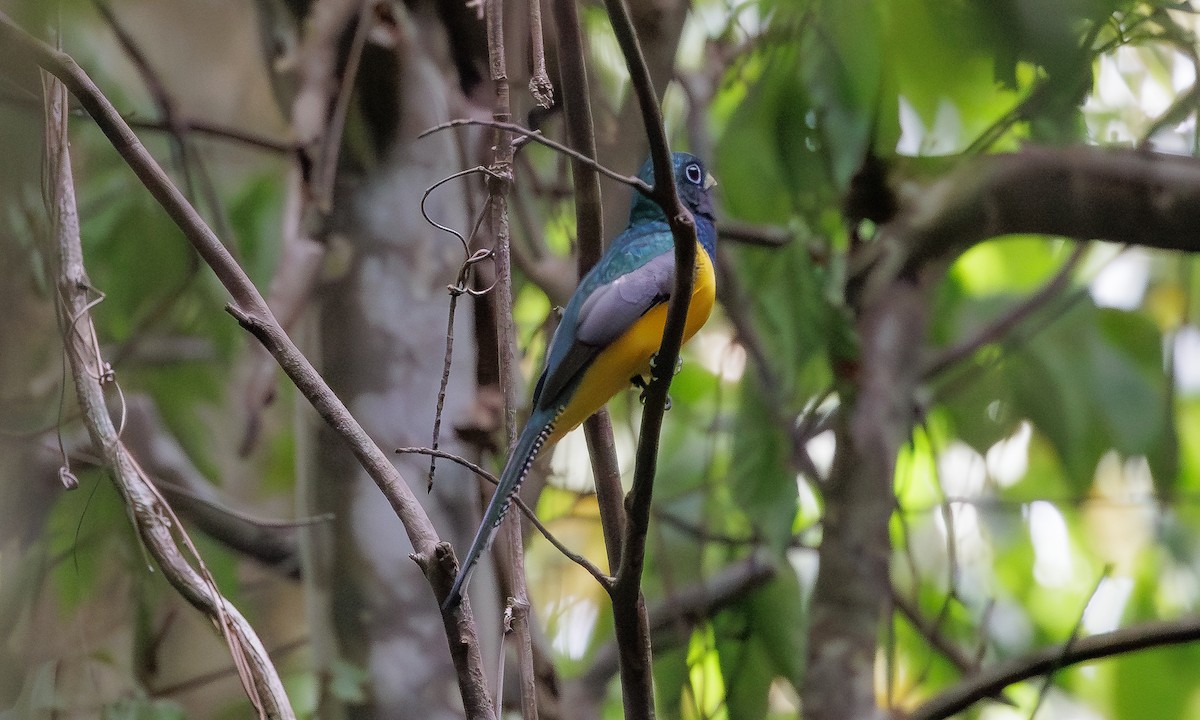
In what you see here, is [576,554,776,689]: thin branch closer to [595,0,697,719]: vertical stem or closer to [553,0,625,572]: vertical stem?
[553,0,625,572]: vertical stem

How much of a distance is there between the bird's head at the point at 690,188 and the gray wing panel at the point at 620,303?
430 mm

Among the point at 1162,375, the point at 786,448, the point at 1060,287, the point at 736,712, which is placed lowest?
the point at 736,712

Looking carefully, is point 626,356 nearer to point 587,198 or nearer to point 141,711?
point 587,198

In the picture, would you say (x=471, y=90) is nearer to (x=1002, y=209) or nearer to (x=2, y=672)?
(x=1002, y=209)

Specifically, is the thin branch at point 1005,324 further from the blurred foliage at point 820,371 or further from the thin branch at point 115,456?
the thin branch at point 115,456

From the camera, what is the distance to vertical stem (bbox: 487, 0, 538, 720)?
1.69m

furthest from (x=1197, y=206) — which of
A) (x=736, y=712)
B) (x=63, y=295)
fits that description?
(x=63, y=295)

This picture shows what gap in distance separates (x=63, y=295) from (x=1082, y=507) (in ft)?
11.9

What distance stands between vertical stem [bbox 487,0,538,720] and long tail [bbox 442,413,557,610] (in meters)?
0.03

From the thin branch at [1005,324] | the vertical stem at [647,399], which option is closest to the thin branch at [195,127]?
the vertical stem at [647,399]

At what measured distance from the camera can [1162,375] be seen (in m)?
4.02

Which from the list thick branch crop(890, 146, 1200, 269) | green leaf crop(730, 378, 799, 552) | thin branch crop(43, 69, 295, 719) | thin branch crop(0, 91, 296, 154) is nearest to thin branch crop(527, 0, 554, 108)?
thin branch crop(43, 69, 295, 719)

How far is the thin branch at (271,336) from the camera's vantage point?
1.49 metres

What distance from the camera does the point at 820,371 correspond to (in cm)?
427
